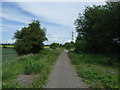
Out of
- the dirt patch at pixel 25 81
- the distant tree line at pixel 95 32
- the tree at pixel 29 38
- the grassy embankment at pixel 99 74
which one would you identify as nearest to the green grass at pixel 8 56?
the tree at pixel 29 38

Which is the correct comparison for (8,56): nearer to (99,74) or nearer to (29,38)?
(29,38)

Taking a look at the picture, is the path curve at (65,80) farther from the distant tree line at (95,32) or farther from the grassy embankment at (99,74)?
the distant tree line at (95,32)

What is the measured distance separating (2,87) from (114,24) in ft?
48.0

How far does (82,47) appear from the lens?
38875 mm

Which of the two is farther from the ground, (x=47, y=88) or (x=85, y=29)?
(x=85, y=29)

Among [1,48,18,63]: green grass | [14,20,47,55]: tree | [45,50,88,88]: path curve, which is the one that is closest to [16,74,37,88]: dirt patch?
[45,50,88,88]: path curve

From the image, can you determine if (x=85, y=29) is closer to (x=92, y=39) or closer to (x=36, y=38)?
(x=92, y=39)

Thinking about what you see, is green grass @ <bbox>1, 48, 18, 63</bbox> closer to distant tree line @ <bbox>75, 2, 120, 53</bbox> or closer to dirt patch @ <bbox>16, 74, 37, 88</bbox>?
dirt patch @ <bbox>16, 74, 37, 88</bbox>

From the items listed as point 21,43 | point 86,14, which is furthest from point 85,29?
point 21,43

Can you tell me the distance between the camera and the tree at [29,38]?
97.2ft

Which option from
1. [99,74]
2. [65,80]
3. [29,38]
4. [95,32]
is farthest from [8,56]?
[99,74]

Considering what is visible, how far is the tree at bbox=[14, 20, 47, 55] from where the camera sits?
29620mm

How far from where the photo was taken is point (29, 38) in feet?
98.4

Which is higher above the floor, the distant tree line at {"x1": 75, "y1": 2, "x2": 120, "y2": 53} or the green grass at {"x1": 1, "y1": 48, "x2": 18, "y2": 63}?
the distant tree line at {"x1": 75, "y1": 2, "x2": 120, "y2": 53}
